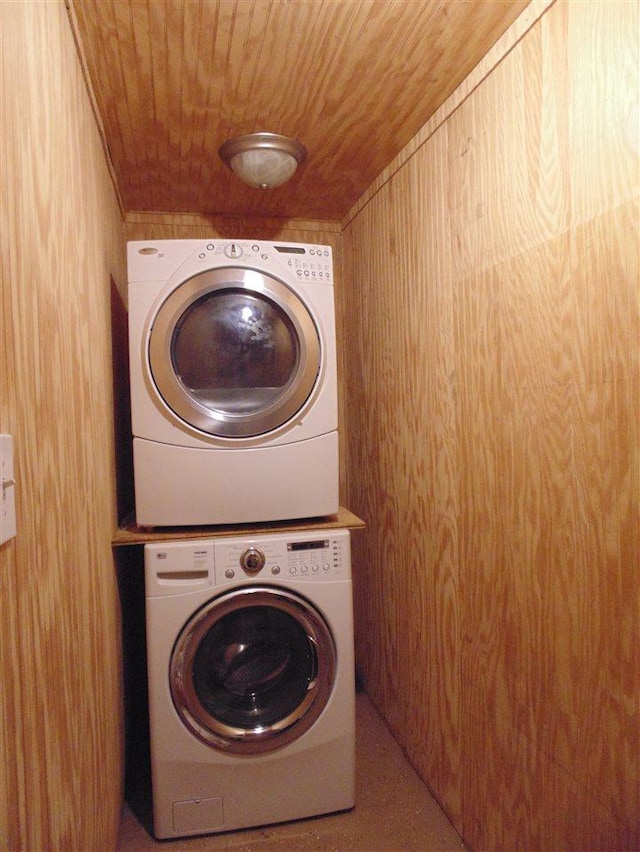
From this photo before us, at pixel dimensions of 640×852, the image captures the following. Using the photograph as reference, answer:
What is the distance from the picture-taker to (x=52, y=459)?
988 mm

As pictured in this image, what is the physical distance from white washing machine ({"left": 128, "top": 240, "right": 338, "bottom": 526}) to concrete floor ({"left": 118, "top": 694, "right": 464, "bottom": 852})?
3.27 ft

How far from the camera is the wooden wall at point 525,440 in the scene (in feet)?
3.61

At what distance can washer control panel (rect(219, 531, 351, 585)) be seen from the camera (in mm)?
1763

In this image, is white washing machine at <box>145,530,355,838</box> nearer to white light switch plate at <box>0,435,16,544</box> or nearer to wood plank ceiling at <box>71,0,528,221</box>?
white light switch plate at <box>0,435,16,544</box>

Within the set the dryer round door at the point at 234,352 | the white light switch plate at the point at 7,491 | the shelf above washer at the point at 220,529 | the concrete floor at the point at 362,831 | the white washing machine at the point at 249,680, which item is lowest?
the concrete floor at the point at 362,831

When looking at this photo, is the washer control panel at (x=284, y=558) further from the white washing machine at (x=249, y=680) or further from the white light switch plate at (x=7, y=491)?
the white light switch plate at (x=7, y=491)

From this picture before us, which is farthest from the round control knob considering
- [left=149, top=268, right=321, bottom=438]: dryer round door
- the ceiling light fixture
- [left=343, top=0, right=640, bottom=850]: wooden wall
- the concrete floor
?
the ceiling light fixture

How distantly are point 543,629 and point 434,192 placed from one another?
136cm

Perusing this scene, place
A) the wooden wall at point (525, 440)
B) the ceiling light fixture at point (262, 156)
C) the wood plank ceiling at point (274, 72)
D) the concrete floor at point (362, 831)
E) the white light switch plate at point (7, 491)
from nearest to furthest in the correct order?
the white light switch plate at point (7, 491) → the wooden wall at point (525, 440) → the wood plank ceiling at point (274, 72) → the concrete floor at point (362, 831) → the ceiling light fixture at point (262, 156)

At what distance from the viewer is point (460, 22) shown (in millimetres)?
1392

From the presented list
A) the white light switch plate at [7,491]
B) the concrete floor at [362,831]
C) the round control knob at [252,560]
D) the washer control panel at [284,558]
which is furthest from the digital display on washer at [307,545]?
the white light switch plate at [7,491]

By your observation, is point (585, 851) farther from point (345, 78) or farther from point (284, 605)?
point (345, 78)

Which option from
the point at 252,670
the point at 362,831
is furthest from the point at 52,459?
the point at 362,831

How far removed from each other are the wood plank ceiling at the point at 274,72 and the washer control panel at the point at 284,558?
138 cm
